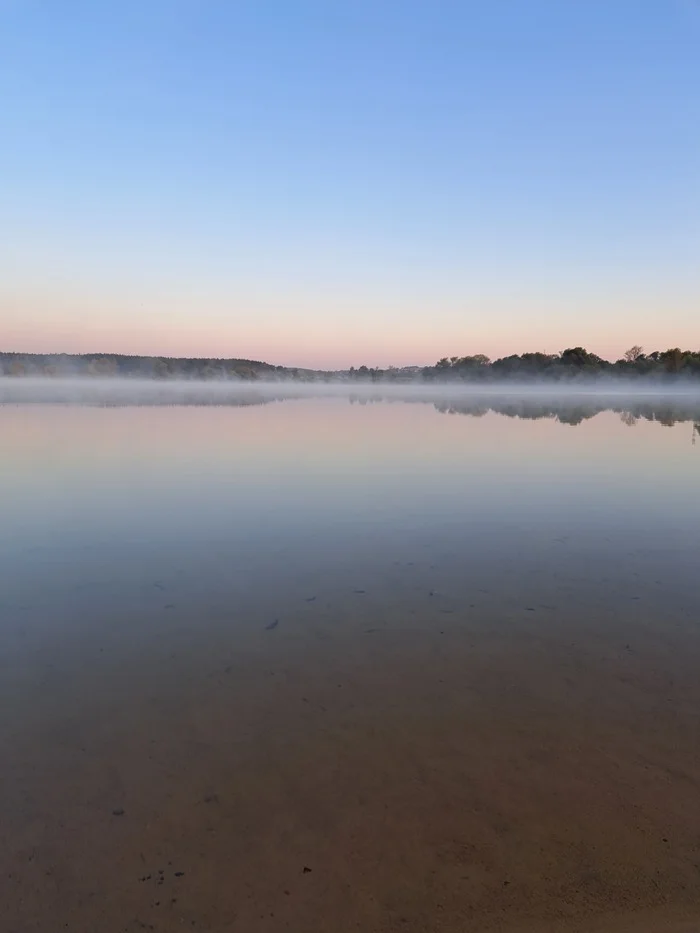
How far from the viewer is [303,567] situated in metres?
8.96

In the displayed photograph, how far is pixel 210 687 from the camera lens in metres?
5.38

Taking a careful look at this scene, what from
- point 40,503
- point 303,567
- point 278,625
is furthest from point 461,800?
point 40,503

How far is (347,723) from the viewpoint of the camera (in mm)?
4848

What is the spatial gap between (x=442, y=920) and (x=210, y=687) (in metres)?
3.03

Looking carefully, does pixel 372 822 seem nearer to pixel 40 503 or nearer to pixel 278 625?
pixel 278 625

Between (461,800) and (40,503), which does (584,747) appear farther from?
(40,503)

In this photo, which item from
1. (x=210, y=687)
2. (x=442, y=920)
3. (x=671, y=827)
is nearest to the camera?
(x=442, y=920)

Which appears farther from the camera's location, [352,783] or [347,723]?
[347,723]

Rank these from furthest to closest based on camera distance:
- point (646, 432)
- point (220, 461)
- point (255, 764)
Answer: point (646, 432), point (220, 461), point (255, 764)

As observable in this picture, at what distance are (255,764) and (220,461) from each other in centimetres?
1594

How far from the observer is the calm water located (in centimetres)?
328

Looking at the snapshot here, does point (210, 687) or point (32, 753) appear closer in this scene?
point (32, 753)

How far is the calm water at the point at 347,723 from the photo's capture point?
3.28 meters

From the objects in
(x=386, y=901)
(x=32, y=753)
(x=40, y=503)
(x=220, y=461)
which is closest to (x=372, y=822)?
(x=386, y=901)
